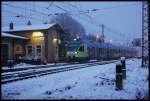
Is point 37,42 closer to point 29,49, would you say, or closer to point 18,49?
point 29,49

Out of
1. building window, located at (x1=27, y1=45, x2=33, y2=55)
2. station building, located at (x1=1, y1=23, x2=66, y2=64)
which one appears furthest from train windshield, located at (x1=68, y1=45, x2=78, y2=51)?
building window, located at (x1=27, y1=45, x2=33, y2=55)

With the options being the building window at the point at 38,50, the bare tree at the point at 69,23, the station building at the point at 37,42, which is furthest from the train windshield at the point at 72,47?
the bare tree at the point at 69,23

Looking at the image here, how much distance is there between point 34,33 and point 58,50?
214 inches

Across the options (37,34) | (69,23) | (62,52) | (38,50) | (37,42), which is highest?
(69,23)

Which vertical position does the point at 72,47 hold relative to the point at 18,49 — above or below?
above

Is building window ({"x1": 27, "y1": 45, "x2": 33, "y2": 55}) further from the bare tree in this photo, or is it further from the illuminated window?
the bare tree

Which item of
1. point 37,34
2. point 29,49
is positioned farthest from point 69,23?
point 37,34

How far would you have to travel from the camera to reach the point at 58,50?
4775cm

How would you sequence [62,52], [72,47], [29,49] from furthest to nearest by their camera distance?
1. [62,52]
2. [29,49]
3. [72,47]

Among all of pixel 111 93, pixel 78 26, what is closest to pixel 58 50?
pixel 111 93

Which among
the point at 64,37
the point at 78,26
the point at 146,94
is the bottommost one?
the point at 146,94

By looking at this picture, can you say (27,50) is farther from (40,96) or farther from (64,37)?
(40,96)

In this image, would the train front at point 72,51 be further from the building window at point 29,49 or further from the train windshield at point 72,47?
the building window at point 29,49

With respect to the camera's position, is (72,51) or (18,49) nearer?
(72,51)
